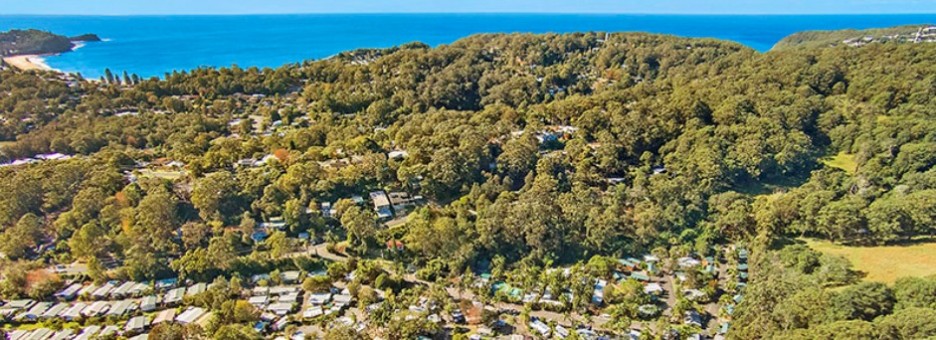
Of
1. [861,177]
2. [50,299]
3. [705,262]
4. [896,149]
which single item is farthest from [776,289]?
[50,299]

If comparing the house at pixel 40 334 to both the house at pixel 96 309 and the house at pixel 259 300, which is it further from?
the house at pixel 259 300

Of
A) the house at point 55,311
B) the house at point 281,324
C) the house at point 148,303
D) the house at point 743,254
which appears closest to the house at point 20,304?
the house at point 55,311

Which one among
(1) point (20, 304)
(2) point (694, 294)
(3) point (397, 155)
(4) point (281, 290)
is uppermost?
(3) point (397, 155)

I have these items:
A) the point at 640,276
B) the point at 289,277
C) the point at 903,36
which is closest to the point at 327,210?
the point at 289,277

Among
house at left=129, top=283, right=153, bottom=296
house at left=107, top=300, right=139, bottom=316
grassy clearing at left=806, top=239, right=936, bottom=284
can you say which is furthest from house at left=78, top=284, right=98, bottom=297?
grassy clearing at left=806, top=239, right=936, bottom=284

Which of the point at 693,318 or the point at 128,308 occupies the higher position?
the point at 128,308

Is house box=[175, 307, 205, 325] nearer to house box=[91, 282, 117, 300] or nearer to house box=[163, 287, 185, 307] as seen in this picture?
house box=[163, 287, 185, 307]

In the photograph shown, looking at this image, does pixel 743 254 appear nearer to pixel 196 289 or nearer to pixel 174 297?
pixel 196 289
